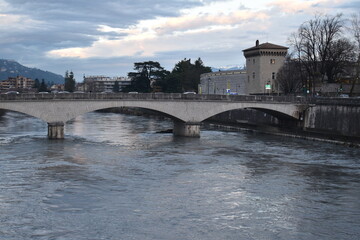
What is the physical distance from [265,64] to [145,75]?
1562 inches

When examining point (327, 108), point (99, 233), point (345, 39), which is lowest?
point (99, 233)

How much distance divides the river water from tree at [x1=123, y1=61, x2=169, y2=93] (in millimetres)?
68327

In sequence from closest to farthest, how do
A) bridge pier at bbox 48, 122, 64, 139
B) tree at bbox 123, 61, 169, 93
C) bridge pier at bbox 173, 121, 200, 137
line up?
bridge pier at bbox 48, 122, 64, 139 < bridge pier at bbox 173, 121, 200, 137 < tree at bbox 123, 61, 169, 93

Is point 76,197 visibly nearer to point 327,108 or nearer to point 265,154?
point 265,154

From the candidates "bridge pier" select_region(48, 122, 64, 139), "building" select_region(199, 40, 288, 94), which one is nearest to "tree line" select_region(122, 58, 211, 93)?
"building" select_region(199, 40, 288, 94)

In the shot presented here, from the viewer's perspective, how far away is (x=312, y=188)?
26359 mm

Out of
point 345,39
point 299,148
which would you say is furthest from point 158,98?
point 345,39

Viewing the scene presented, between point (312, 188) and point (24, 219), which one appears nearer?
point (24, 219)

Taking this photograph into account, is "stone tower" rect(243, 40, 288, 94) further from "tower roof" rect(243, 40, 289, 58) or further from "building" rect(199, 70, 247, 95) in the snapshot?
"building" rect(199, 70, 247, 95)

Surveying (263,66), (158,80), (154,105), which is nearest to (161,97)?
(154,105)

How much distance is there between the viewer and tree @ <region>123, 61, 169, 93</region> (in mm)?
109531

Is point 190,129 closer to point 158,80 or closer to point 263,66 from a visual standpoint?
point 263,66

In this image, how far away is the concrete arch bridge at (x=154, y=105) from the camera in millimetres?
43250

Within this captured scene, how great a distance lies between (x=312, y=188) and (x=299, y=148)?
51.6 ft
